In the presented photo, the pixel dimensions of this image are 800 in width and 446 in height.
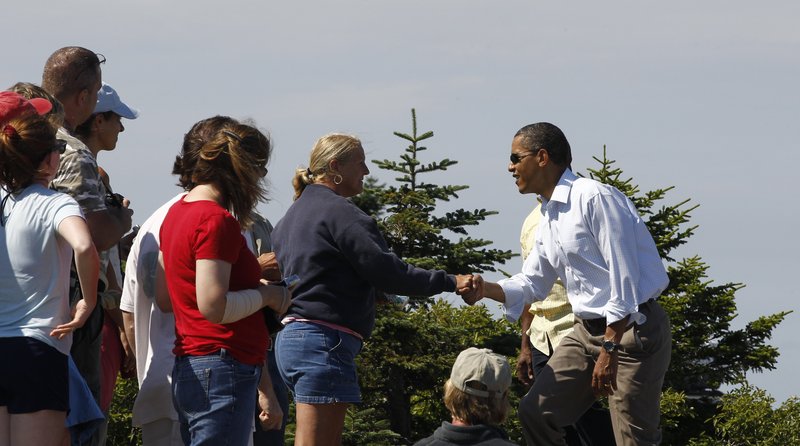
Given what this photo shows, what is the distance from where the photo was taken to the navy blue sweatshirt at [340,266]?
6.60m

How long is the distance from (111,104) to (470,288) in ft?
7.00

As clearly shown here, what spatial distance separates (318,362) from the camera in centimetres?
661

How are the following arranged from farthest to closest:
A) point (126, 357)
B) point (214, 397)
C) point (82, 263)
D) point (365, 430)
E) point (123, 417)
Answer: point (123, 417)
point (365, 430)
point (126, 357)
point (214, 397)
point (82, 263)

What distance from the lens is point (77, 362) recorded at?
5824 millimetres

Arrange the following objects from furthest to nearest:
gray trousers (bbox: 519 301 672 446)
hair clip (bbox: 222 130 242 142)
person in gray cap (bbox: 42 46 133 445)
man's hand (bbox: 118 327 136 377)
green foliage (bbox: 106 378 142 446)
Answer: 1. green foliage (bbox: 106 378 142 446)
2. gray trousers (bbox: 519 301 672 446)
3. man's hand (bbox: 118 327 136 377)
4. person in gray cap (bbox: 42 46 133 445)
5. hair clip (bbox: 222 130 242 142)

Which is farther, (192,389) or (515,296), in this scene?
(515,296)

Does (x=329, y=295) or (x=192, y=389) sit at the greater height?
(x=329, y=295)

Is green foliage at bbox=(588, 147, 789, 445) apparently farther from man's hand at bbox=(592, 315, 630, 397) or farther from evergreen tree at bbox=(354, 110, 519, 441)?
man's hand at bbox=(592, 315, 630, 397)

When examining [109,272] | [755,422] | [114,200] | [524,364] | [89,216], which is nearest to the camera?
[89,216]

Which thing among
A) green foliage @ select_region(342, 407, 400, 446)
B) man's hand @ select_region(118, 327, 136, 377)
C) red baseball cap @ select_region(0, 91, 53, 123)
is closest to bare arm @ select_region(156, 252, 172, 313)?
man's hand @ select_region(118, 327, 136, 377)

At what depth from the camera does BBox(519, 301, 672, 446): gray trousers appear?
6.91m

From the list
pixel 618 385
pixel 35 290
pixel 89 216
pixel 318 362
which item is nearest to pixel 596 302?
pixel 618 385

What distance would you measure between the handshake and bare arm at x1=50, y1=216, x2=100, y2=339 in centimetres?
245

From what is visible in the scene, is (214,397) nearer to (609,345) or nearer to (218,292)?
(218,292)
